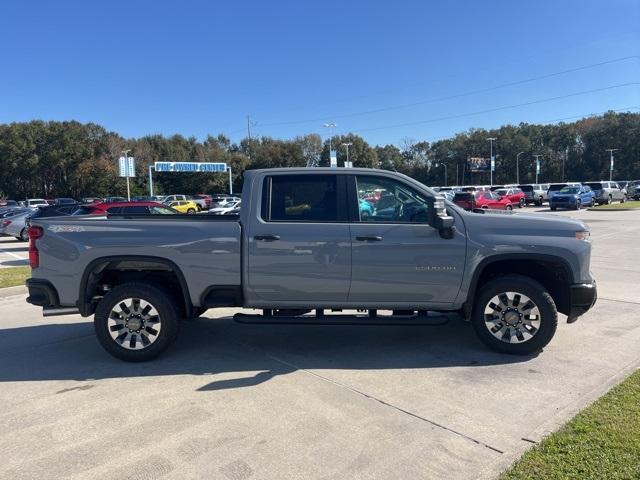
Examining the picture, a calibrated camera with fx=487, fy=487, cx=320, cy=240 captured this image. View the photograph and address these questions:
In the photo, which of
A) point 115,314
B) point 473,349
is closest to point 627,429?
point 473,349

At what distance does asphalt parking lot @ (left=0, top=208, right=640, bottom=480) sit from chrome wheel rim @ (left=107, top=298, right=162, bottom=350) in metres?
0.25

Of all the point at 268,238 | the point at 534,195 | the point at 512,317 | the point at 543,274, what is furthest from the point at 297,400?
the point at 534,195

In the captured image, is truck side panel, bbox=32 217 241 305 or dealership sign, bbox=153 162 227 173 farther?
dealership sign, bbox=153 162 227 173

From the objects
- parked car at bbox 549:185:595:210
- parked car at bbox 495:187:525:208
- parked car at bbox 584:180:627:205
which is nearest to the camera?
parked car at bbox 549:185:595:210

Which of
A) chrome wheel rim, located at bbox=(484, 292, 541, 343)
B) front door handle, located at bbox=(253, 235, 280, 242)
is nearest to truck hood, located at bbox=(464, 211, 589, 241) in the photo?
chrome wheel rim, located at bbox=(484, 292, 541, 343)

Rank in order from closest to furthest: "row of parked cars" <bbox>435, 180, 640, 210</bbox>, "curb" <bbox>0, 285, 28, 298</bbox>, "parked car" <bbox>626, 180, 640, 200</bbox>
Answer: "curb" <bbox>0, 285, 28, 298</bbox>
"row of parked cars" <bbox>435, 180, 640, 210</bbox>
"parked car" <bbox>626, 180, 640, 200</bbox>

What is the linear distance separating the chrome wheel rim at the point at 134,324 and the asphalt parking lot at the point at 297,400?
25 centimetres

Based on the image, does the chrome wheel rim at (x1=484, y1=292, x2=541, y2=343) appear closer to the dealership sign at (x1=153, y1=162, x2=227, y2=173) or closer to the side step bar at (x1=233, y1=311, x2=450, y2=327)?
the side step bar at (x1=233, y1=311, x2=450, y2=327)

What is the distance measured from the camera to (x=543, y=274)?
5.30 meters

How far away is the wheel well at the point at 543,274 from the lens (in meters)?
5.05

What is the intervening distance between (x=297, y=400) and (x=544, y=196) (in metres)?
44.5

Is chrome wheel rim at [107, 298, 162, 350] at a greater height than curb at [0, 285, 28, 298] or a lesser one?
greater

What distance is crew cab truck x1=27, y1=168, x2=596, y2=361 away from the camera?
193 inches

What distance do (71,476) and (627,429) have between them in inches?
146
